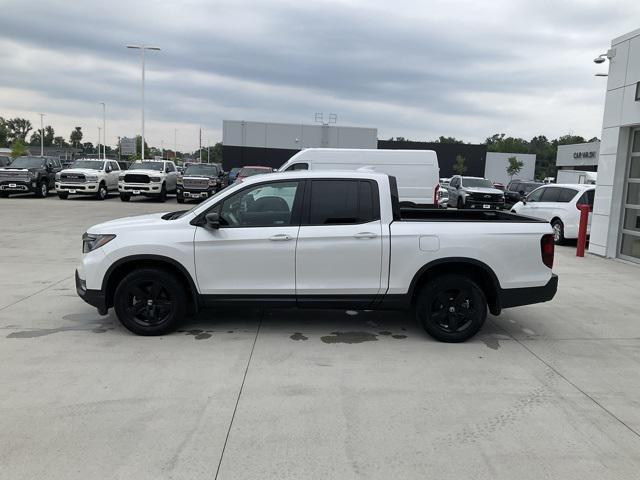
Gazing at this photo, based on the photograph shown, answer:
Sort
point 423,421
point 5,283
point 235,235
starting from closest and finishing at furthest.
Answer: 1. point 423,421
2. point 235,235
3. point 5,283

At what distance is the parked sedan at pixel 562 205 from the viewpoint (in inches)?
547

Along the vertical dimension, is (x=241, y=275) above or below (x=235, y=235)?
below

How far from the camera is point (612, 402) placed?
4.27 metres

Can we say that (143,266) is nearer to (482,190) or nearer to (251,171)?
(251,171)

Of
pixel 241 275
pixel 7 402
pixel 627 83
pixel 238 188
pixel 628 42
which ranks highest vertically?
pixel 628 42

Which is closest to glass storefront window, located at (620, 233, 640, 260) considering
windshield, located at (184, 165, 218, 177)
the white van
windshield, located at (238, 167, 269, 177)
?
the white van

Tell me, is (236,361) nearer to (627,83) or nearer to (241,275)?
(241,275)

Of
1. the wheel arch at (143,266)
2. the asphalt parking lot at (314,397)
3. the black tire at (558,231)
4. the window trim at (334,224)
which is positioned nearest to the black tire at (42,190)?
the asphalt parking lot at (314,397)

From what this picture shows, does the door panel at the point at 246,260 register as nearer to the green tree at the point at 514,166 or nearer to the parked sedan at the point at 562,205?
the parked sedan at the point at 562,205

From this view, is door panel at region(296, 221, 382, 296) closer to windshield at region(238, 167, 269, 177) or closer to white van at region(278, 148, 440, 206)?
white van at region(278, 148, 440, 206)

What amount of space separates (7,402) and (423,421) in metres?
3.10

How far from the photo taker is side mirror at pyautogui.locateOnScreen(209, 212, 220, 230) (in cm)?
535

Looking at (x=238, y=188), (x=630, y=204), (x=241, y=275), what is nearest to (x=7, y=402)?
(x=241, y=275)

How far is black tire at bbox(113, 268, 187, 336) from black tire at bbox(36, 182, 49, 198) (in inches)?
918
